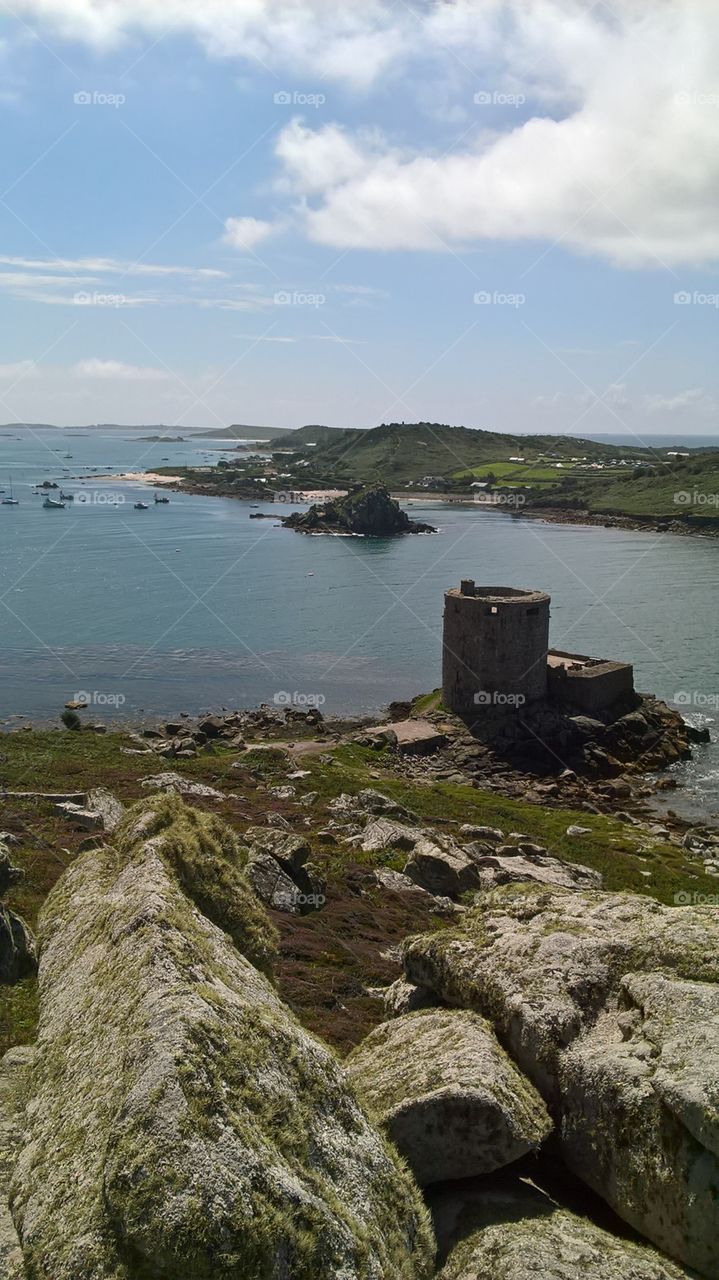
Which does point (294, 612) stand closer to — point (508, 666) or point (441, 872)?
point (508, 666)

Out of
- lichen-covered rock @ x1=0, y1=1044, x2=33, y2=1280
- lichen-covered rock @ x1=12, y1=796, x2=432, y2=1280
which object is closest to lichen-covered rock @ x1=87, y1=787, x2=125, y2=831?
lichen-covered rock @ x1=0, y1=1044, x2=33, y2=1280

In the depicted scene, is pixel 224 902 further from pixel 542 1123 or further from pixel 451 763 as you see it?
pixel 451 763

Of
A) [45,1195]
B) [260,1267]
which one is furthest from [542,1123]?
[45,1195]

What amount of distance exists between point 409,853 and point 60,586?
83315 mm

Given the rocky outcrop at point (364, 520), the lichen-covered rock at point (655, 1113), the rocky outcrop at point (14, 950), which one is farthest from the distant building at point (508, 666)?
the rocky outcrop at point (364, 520)

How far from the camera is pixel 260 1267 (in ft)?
16.3

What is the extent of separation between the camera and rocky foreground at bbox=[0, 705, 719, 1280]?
5289mm

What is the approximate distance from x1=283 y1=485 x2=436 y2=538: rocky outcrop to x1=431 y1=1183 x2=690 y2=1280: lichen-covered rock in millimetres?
151063

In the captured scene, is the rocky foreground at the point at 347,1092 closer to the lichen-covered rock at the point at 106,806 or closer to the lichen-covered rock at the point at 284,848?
the lichen-covered rock at the point at 284,848

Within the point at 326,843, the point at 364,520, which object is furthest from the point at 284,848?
the point at 364,520

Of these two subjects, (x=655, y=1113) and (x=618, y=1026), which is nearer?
(x=655, y=1113)

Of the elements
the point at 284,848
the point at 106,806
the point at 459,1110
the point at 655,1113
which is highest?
the point at 655,1113

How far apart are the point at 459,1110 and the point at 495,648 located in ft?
146

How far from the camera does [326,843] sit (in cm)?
2709
